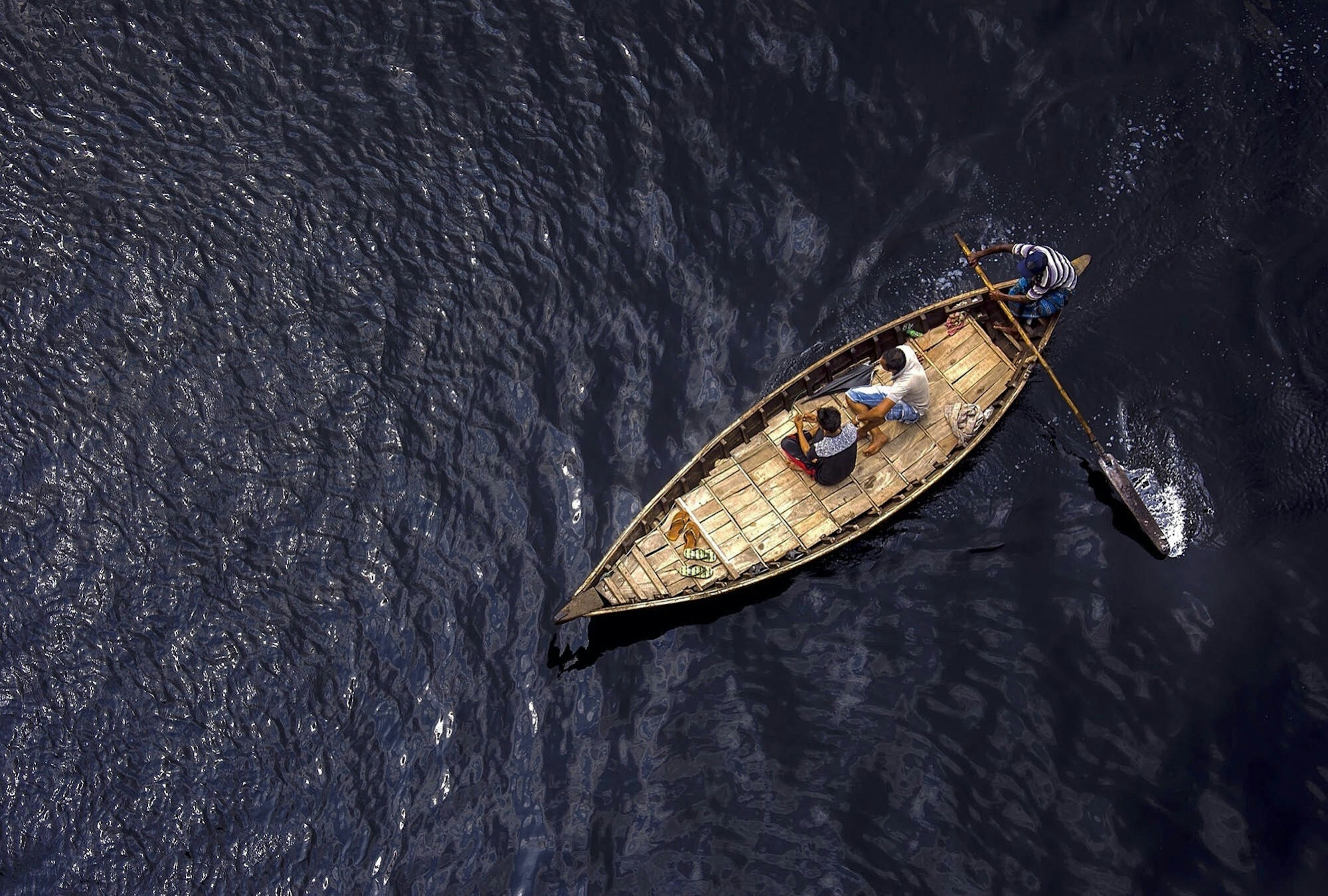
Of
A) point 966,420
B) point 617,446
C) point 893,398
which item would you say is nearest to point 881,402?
point 893,398

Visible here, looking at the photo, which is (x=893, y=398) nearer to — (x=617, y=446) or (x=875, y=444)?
(x=875, y=444)

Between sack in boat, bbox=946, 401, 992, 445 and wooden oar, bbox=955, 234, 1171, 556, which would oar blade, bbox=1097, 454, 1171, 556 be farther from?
sack in boat, bbox=946, 401, 992, 445

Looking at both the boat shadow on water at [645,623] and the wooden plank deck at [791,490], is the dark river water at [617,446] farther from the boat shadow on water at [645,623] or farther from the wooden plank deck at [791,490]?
the wooden plank deck at [791,490]

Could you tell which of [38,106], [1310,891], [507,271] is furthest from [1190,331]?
[38,106]

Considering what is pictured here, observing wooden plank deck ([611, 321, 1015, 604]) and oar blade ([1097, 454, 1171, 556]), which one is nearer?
wooden plank deck ([611, 321, 1015, 604])

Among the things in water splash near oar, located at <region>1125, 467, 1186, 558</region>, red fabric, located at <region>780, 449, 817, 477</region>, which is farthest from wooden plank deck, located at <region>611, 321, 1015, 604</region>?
water splash near oar, located at <region>1125, 467, 1186, 558</region>

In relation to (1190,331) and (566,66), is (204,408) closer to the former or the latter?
(566,66)
